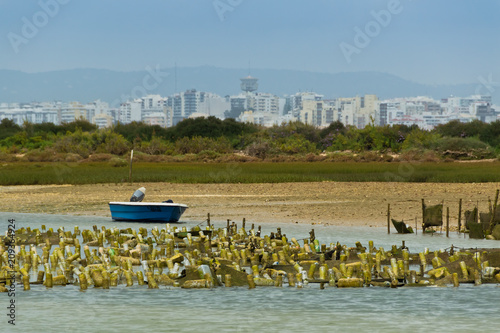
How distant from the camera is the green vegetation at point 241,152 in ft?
184

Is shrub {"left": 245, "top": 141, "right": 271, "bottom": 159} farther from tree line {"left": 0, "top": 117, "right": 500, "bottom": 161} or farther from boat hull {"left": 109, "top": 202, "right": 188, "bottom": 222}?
boat hull {"left": 109, "top": 202, "right": 188, "bottom": 222}

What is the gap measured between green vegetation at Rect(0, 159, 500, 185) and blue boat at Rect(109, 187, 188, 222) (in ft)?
65.3

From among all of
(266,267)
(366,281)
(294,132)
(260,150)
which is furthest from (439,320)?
(294,132)

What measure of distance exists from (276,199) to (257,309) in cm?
2449

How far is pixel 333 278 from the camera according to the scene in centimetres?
1923

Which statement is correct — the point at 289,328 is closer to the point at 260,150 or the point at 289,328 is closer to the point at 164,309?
the point at 164,309

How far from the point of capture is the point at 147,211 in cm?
3250

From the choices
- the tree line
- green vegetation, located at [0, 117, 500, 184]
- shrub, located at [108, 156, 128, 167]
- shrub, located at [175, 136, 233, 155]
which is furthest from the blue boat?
shrub, located at [175, 136, 233, 155]

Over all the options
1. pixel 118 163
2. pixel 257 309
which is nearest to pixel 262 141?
pixel 118 163

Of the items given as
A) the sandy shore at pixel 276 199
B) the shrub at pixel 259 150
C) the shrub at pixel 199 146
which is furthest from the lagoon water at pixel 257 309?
the shrub at pixel 199 146

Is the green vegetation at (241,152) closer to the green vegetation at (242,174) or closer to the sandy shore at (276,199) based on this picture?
the green vegetation at (242,174)

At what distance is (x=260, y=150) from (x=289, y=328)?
68.2 metres
